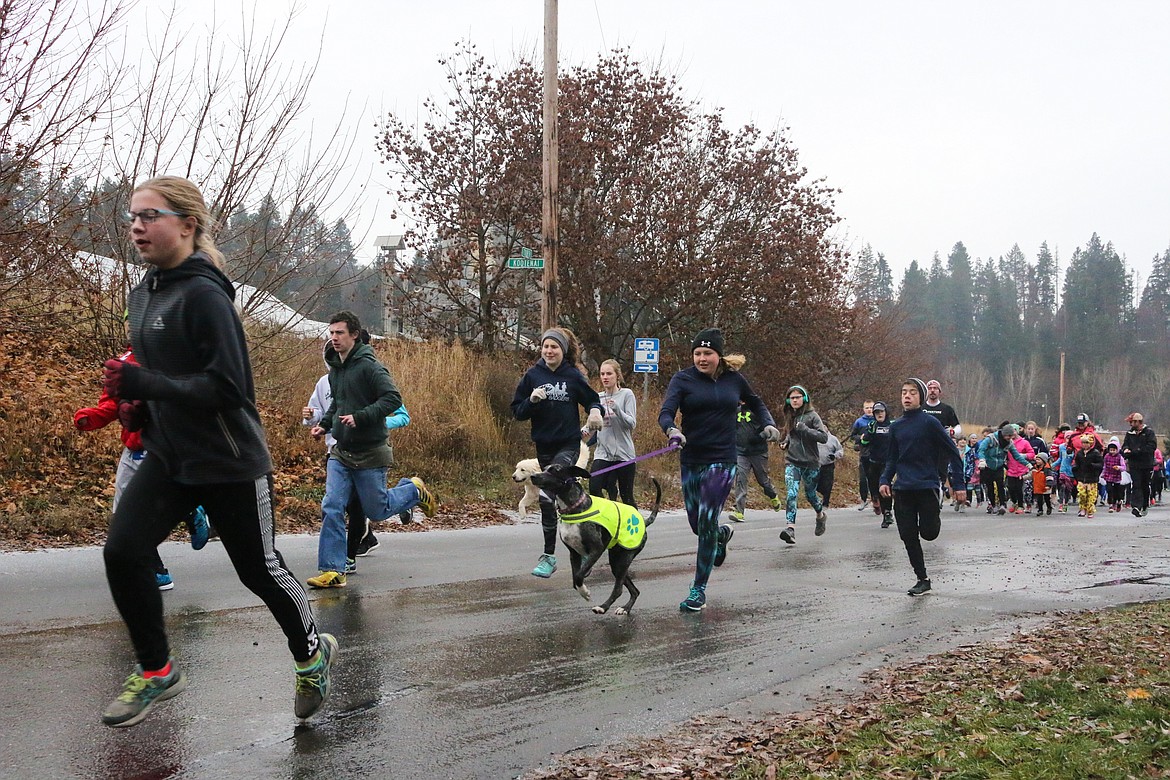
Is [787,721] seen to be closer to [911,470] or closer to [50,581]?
[911,470]

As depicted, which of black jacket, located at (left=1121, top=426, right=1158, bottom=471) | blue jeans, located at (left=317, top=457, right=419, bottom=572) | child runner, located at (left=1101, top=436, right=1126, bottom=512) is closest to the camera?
blue jeans, located at (left=317, top=457, right=419, bottom=572)

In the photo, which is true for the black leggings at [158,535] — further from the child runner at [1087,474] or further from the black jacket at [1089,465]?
the black jacket at [1089,465]

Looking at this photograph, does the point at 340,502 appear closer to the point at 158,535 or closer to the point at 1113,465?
the point at 158,535

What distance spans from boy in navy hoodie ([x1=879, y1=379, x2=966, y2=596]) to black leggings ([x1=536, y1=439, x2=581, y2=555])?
2740 mm

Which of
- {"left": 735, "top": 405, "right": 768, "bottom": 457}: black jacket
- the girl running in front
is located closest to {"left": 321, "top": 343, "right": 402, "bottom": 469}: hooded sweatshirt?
the girl running in front

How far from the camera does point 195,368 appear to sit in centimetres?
420

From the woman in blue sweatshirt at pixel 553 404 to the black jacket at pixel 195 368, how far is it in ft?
17.1

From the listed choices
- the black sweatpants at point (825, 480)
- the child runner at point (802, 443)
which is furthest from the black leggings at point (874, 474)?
the child runner at point (802, 443)

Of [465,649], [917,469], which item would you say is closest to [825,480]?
[917,469]

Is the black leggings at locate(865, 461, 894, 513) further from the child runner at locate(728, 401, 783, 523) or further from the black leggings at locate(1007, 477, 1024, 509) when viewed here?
the black leggings at locate(1007, 477, 1024, 509)

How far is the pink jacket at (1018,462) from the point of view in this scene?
23562 mm

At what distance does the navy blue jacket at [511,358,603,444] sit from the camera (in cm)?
950

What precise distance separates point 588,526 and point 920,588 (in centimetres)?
345

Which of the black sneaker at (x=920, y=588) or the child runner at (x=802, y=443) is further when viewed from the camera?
the child runner at (x=802, y=443)
